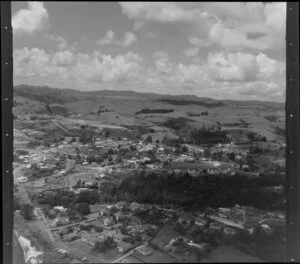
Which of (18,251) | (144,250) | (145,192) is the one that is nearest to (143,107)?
(145,192)

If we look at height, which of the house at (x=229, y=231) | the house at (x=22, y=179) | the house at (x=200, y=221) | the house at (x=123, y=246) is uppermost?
the house at (x=22, y=179)

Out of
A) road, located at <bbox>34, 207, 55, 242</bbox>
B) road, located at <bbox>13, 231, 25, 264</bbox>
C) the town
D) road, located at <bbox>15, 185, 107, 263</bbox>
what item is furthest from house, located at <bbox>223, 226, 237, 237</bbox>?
road, located at <bbox>13, 231, 25, 264</bbox>

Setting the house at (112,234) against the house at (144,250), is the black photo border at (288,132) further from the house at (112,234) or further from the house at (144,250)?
the house at (144,250)

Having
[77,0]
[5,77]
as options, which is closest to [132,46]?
[77,0]

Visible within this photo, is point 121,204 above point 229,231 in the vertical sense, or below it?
above

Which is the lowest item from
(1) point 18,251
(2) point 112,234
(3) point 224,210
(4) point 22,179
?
(1) point 18,251

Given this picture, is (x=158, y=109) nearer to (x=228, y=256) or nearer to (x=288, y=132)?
(x=288, y=132)

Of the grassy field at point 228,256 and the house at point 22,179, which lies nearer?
the grassy field at point 228,256

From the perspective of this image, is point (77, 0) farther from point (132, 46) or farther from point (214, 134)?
point (214, 134)

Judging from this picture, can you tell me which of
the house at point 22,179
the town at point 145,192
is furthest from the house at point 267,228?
the house at point 22,179
